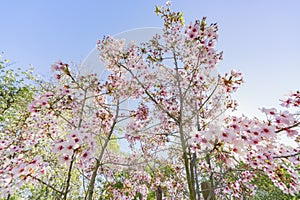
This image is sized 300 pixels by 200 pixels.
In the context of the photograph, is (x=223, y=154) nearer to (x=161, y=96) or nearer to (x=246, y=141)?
(x=246, y=141)

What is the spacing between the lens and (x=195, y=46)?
3053 mm

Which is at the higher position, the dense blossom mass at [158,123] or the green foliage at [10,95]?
the green foliage at [10,95]

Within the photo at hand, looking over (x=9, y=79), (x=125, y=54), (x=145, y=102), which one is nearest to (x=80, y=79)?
(x=125, y=54)

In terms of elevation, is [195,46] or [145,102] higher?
[195,46]

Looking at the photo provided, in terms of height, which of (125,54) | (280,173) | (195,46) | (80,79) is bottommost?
(280,173)

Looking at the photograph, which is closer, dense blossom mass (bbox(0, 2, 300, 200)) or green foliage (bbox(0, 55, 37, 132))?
dense blossom mass (bbox(0, 2, 300, 200))

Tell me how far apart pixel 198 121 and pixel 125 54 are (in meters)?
2.41

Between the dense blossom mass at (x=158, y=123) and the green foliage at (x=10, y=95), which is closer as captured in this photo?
the dense blossom mass at (x=158, y=123)

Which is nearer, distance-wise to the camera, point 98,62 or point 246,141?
point 246,141

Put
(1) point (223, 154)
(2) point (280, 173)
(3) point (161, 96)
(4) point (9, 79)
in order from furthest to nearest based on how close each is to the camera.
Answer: (4) point (9, 79) → (3) point (161, 96) → (2) point (280, 173) → (1) point (223, 154)

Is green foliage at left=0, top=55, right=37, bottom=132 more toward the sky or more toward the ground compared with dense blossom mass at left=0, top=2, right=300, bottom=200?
more toward the sky

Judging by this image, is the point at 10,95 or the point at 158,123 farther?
the point at 10,95

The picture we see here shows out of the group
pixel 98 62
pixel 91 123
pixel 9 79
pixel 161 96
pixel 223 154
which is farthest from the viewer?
pixel 9 79

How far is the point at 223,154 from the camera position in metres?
2.04
